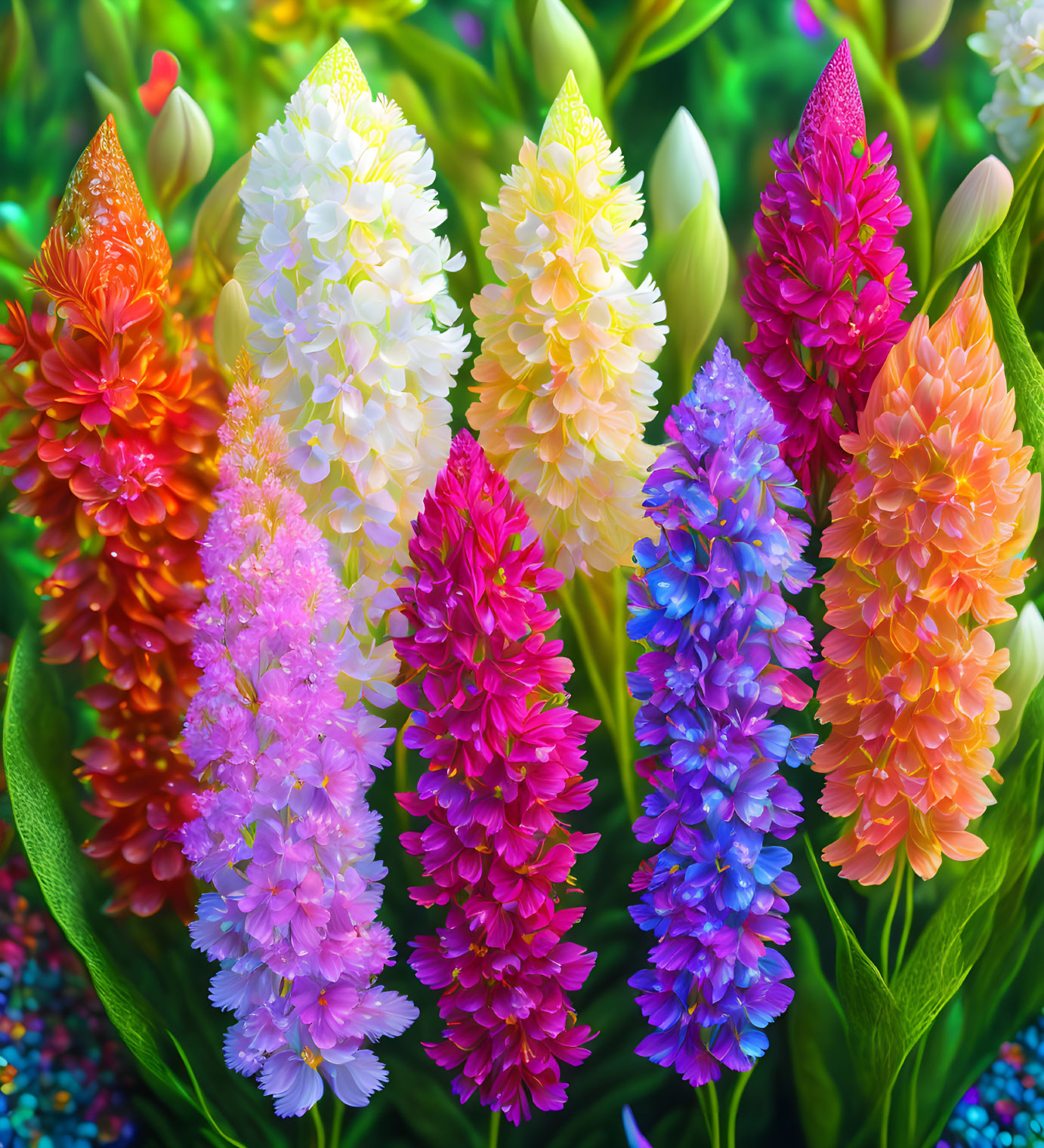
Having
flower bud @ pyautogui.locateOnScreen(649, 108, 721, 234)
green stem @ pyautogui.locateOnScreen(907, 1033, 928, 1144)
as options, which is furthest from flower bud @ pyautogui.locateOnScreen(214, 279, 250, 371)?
green stem @ pyautogui.locateOnScreen(907, 1033, 928, 1144)

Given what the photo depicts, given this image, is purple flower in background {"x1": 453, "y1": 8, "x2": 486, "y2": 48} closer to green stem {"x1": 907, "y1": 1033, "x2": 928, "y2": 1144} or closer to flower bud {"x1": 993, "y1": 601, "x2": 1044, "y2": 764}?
flower bud {"x1": 993, "y1": 601, "x2": 1044, "y2": 764}

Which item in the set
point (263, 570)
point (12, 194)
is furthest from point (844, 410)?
point (12, 194)

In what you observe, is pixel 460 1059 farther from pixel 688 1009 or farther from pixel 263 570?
pixel 263 570

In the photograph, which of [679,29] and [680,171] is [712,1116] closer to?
[680,171]

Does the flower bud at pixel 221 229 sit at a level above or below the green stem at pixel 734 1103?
above

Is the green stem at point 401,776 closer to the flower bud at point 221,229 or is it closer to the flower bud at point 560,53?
the flower bud at point 221,229

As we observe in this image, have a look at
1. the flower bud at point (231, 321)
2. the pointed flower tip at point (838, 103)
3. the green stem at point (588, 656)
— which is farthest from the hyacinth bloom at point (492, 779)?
the pointed flower tip at point (838, 103)
